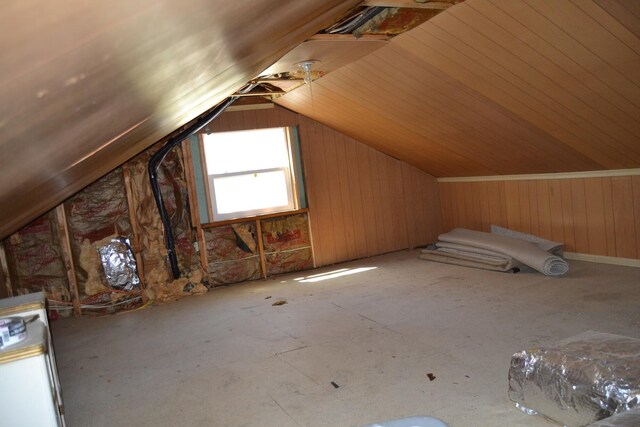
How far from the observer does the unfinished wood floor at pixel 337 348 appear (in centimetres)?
281

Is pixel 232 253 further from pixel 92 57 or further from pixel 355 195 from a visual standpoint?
pixel 92 57

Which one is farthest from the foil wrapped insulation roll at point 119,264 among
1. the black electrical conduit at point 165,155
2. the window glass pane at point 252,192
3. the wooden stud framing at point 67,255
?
the window glass pane at point 252,192

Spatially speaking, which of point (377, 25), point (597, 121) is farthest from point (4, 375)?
point (597, 121)

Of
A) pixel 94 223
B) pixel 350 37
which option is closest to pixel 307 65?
pixel 350 37

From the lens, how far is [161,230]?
5922 millimetres

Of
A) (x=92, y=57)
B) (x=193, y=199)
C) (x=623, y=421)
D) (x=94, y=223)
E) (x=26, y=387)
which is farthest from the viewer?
(x=193, y=199)

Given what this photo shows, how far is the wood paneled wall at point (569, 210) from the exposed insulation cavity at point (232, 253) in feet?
9.32

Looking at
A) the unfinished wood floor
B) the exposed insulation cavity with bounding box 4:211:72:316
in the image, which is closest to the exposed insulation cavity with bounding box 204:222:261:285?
the unfinished wood floor

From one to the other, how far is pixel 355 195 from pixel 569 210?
2597 mm

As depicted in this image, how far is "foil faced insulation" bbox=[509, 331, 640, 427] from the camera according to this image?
203 centimetres

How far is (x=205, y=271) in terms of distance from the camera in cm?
617

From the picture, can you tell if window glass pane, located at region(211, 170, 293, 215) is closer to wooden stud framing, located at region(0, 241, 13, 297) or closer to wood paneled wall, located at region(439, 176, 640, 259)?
wooden stud framing, located at region(0, 241, 13, 297)

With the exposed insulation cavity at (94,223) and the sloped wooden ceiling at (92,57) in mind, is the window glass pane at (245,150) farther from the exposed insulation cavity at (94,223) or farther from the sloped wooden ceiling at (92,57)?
the sloped wooden ceiling at (92,57)

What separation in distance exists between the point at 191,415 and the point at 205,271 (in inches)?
133
